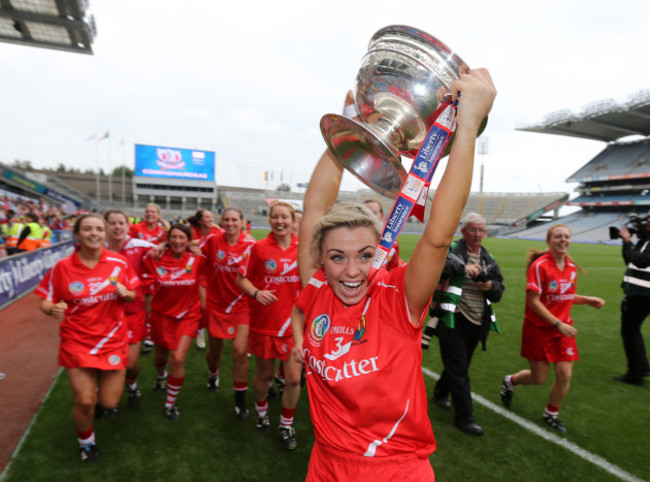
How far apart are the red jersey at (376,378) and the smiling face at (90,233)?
2.68 metres

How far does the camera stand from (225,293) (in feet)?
15.1

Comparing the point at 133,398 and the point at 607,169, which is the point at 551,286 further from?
the point at 607,169

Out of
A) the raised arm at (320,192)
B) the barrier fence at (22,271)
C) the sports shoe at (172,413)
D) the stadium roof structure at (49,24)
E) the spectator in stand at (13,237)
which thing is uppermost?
the stadium roof structure at (49,24)

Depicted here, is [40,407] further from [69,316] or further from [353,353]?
[353,353]

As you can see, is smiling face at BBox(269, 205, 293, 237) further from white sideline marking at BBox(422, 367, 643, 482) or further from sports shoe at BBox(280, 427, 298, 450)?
white sideline marking at BBox(422, 367, 643, 482)

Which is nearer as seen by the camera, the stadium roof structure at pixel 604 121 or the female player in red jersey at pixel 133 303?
the female player in red jersey at pixel 133 303

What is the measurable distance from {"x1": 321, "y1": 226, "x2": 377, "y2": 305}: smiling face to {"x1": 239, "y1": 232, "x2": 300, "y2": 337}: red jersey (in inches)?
98.9

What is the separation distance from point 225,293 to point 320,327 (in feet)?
10.6

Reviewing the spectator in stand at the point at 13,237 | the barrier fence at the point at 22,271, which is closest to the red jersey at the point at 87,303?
the barrier fence at the point at 22,271

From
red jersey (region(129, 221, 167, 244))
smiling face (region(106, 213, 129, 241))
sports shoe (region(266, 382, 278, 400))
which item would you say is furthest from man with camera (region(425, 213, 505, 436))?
red jersey (region(129, 221, 167, 244))

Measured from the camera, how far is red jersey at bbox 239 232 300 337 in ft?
12.9

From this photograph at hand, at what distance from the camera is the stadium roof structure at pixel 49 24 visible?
589 centimetres

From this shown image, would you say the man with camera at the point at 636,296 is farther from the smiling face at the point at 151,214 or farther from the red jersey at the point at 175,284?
the smiling face at the point at 151,214

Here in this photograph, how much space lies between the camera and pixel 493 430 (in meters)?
3.95
